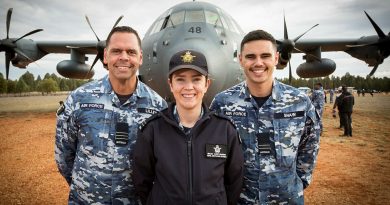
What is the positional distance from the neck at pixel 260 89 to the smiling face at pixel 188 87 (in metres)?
0.67

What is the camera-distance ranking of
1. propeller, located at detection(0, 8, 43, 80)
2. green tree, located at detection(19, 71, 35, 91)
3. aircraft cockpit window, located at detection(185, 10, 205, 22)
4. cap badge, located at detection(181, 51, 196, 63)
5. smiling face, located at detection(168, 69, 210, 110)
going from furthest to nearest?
1. green tree, located at detection(19, 71, 35, 91)
2. propeller, located at detection(0, 8, 43, 80)
3. aircraft cockpit window, located at detection(185, 10, 205, 22)
4. cap badge, located at detection(181, 51, 196, 63)
5. smiling face, located at detection(168, 69, 210, 110)

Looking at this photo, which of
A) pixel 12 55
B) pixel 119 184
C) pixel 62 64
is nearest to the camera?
pixel 119 184

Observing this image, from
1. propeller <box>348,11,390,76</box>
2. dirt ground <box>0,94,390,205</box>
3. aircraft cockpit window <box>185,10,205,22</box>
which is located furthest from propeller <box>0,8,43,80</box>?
propeller <box>348,11,390,76</box>

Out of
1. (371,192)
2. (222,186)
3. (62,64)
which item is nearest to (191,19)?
(222,186)

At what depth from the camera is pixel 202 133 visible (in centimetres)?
241

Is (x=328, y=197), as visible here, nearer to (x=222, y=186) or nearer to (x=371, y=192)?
(x=371, y=192)

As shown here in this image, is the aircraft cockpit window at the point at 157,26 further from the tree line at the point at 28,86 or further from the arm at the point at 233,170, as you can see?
the tree line at the point at 28,86

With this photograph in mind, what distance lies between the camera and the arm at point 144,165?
2.42m

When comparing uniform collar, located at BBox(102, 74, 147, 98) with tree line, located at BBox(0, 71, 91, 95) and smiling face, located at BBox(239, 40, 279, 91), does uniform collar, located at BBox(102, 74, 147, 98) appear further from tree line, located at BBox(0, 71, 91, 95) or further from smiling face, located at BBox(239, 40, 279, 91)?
tree line, located at BBox(0, 71, 91, 95)

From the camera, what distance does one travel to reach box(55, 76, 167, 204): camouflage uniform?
9.14 feet

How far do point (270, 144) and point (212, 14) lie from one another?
508 centimetres

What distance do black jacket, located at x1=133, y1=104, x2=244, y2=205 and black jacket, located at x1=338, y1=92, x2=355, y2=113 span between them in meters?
11.2

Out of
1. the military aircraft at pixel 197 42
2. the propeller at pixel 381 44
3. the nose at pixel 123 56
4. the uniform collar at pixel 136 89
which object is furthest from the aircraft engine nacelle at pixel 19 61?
the propeller at pixel 381 44

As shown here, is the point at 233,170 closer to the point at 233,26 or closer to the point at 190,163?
the point at 190,163
